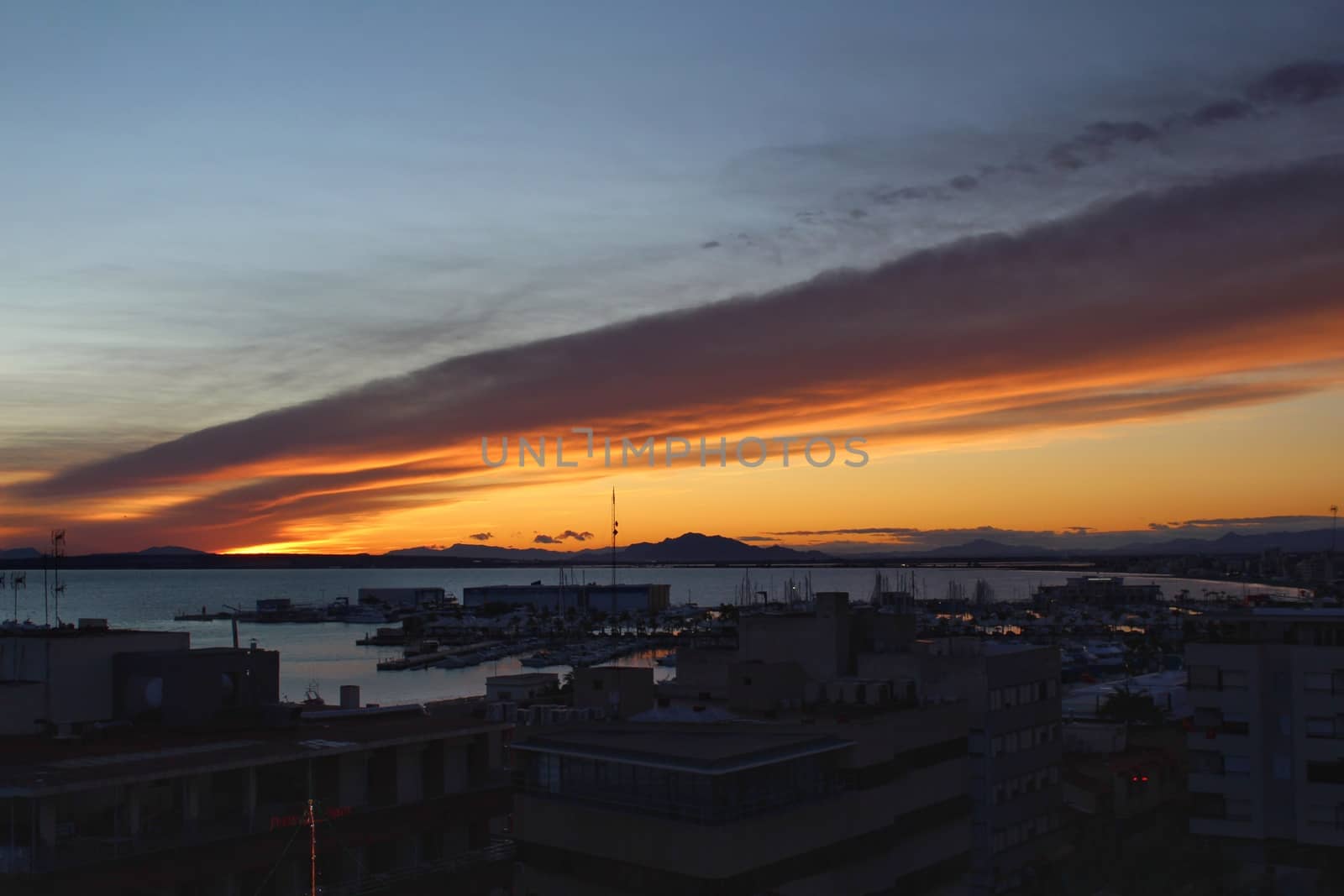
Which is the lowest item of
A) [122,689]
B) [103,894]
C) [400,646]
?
[400,646]

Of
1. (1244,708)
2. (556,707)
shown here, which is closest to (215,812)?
(556,707)

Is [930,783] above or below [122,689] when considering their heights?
below

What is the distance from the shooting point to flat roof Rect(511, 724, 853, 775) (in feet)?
78.9

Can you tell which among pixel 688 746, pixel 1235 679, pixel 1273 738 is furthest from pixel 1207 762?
pixel 688 746

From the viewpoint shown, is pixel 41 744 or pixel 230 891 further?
pixel 41 744

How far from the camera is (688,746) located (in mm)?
25438

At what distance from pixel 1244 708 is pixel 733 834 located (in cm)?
1896

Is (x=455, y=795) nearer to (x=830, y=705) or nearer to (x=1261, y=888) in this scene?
(x=830, y=705)

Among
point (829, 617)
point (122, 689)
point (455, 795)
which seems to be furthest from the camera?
point (829, 617)

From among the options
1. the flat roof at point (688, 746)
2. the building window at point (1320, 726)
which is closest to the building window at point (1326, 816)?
the building window at point (1320, 726)

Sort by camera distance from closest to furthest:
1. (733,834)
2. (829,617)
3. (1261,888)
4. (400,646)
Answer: (733,834) < (1261,888) < (829,617) < (400,646)

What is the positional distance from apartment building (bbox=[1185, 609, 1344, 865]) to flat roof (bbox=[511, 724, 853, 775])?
14.2m

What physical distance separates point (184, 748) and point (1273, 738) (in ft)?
93.6

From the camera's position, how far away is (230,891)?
810 inches
